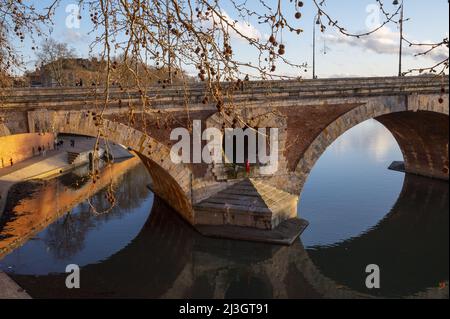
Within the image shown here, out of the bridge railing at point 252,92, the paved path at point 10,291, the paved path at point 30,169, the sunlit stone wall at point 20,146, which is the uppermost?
the bridge railing at point 252,92

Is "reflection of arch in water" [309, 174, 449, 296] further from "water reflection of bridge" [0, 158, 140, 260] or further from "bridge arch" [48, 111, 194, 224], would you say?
"water reflection of bridge" [0, 158, 140, 260]

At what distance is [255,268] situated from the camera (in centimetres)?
1102

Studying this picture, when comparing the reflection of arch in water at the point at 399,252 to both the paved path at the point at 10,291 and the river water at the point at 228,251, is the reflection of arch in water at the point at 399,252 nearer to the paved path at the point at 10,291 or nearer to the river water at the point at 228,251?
the river water at the point at 228,251

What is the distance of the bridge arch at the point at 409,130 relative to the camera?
45.1ft

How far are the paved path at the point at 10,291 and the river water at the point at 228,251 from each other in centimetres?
91

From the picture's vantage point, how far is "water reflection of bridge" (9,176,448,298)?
33.4ft

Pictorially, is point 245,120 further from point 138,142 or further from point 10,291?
point 10,291

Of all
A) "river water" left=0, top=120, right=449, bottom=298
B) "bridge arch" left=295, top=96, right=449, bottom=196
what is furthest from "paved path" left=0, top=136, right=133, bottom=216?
"bridge arch" left=295, top=96, right=449, bottom=196

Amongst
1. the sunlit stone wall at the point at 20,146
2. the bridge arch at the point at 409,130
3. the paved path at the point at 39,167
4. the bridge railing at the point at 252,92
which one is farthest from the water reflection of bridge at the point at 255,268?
the sunlit stone wall at the point at 20,146
